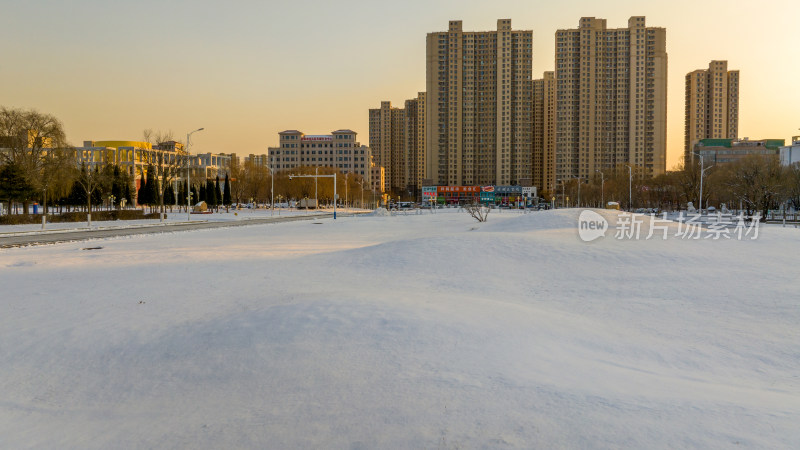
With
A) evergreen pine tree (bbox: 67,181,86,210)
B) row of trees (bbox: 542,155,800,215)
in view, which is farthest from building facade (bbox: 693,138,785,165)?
evergreen pine tree (bbox: 67,181,86,210)

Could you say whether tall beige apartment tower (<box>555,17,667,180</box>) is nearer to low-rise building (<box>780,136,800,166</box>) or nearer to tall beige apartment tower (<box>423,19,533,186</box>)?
tall beige apartment tower (<box>423,19,533,186</box>)

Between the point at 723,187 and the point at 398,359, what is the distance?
80224mm

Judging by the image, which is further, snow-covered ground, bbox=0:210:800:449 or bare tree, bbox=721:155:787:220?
bare tree, bbox=721:155:787:220

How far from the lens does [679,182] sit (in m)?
85.8

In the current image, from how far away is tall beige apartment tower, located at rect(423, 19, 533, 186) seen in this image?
176500 mm

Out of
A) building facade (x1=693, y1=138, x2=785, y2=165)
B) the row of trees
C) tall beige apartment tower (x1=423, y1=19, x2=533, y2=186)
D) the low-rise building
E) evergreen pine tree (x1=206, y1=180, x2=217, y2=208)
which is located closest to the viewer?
the row of trees

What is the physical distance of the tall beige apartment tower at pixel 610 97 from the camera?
166000mm

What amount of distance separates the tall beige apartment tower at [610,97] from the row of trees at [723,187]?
37798 millimetres

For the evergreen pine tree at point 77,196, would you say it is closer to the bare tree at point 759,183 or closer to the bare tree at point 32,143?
the bare tree at point 32,143

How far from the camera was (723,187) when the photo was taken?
239 ft

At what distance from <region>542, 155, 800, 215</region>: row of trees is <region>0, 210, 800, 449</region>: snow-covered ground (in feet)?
161

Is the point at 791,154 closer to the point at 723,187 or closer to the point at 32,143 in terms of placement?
the point at 723,187

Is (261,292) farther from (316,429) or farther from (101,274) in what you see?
(316,429)

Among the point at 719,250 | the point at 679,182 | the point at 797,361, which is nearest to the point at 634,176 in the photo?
the point at 679,182
